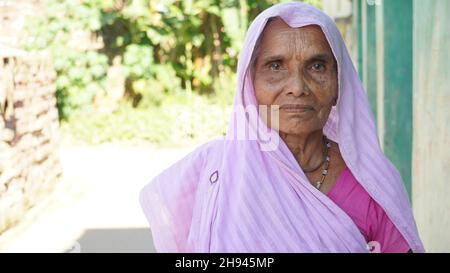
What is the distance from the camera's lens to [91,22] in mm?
11141

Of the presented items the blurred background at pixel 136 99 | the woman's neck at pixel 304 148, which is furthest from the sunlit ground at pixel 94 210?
the woman's neck at pixel 304 148

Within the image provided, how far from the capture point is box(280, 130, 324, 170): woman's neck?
6.45ft

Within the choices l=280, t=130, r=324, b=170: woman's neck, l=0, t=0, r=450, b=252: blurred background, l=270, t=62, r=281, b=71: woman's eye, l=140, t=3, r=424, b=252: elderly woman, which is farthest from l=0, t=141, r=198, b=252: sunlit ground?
l=270, t=62, r=281, b=71: woman's eye

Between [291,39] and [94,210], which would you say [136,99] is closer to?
[94,210]

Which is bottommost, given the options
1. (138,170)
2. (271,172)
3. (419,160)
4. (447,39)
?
(138,170)

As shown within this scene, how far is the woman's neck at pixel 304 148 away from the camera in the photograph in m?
1.96

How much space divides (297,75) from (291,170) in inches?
10.9

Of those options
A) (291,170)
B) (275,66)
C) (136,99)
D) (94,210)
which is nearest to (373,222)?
(291,170)

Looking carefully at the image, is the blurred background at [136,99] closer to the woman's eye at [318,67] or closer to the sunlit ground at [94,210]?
the sunlit ground at [94,210]

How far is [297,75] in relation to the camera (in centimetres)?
185
